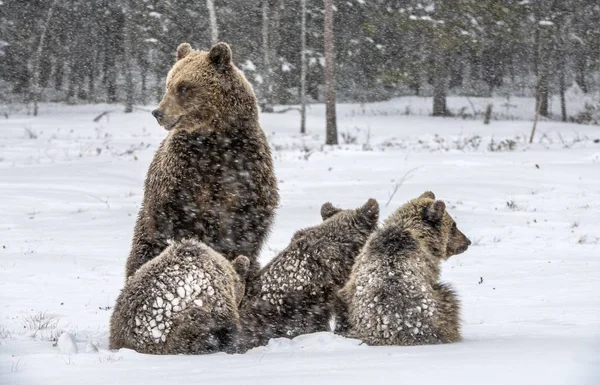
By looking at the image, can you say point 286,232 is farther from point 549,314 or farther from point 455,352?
point 455,352

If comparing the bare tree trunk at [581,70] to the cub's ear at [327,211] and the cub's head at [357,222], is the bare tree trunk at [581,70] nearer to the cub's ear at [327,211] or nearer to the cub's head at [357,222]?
the cub's ear at [327,211]

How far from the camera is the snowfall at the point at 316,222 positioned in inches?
173

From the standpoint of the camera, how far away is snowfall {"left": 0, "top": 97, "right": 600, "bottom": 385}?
438cm

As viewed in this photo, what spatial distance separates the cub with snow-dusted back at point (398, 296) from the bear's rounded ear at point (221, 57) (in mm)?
1836

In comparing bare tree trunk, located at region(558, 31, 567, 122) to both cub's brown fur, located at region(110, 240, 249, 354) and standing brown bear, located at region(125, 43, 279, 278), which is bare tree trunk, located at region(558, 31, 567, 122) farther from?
cub's brown fur, located at region(110, 240, 249, 354)

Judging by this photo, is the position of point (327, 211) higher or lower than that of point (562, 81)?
lower

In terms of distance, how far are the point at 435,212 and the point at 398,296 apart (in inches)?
42.4

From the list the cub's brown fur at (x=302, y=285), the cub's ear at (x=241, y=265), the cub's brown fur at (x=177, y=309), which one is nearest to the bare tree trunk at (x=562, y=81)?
the cub's brown fur at (x=302, y=285)

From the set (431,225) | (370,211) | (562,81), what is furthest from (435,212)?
(562,81)

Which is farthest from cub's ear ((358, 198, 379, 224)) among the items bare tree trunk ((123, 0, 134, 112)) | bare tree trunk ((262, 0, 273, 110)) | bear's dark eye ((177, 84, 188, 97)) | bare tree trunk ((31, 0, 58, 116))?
bare tree trunk ((31, 0, 58, 116))

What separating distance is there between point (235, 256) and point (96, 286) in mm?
3803

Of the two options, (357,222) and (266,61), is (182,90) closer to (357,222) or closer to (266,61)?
Result: (357,222)

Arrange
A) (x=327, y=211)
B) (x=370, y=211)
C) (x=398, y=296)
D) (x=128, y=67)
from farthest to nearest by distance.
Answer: (x=128, y=67) → (x=327, y=211) → (x=370, y=211) → (x=398, y=296)

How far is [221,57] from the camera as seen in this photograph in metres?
6.35
